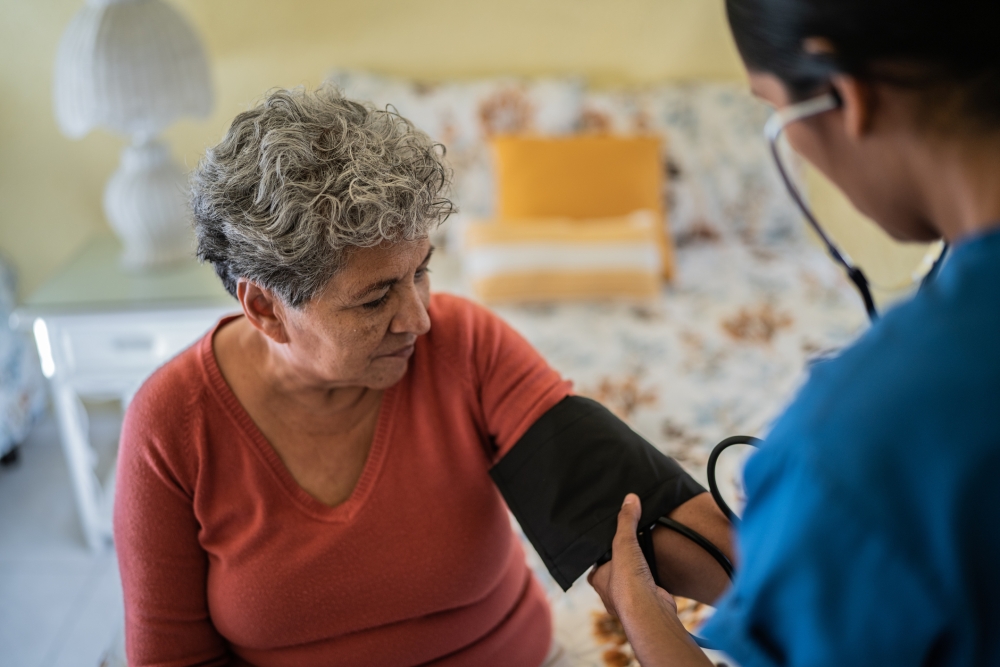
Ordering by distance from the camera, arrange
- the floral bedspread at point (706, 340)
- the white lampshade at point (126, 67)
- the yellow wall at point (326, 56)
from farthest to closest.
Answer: the yellow wall at point (326, 56), the white lampshade at point (126, 67), the floral bedspread at point (706, 340)

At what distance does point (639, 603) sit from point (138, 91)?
1.77 m

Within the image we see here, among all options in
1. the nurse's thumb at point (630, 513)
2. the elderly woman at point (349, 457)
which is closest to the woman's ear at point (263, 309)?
the elderly woman at point (349, 457)

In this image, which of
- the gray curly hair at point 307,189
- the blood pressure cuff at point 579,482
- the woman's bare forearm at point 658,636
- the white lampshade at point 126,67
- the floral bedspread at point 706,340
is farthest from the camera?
the white lampshade at point 126,67

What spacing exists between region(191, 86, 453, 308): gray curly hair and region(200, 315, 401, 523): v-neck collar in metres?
0.17

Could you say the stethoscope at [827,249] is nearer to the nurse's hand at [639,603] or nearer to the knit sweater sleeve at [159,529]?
the nurse's hand at [639,603]

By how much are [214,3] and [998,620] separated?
248 cm

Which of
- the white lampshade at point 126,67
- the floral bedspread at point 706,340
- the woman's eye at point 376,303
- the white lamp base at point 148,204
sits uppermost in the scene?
the white lampshade at point 126,67

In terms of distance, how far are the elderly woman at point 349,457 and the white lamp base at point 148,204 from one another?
123 centimetres

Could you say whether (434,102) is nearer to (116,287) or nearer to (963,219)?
(116,287)

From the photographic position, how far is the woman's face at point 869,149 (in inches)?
21.3

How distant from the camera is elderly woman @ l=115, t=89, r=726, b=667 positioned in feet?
3.13

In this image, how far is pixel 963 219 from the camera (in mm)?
544

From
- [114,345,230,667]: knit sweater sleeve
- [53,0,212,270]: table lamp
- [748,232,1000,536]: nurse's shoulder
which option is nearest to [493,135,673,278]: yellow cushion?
[53,0,212,270]: table lamp

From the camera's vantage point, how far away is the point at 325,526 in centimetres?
106
